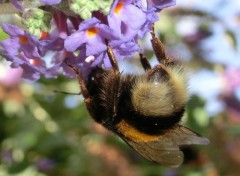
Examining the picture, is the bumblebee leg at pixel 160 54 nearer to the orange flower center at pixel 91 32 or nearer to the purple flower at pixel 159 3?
the purple flower at pixel 159 3

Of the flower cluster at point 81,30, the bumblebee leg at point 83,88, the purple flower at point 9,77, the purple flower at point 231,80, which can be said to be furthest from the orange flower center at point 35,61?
the purple flower at point 231,80

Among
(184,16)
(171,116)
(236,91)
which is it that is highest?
(171,116)

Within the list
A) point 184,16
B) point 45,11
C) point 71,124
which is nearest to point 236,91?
point 184,16

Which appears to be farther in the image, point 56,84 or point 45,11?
point 56,84

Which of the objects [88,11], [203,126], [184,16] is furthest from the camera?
[184,16]

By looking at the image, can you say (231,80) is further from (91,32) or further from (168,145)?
(91,32)

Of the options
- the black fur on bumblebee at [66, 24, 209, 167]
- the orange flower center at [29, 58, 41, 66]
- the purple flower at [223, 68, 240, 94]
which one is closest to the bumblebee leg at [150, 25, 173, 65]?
the black fur on bumblebee at [66, 24, 209, 167]

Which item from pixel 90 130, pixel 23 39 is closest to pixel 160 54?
pixel 23 39

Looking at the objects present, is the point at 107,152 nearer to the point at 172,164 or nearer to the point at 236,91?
the point at 172,164
